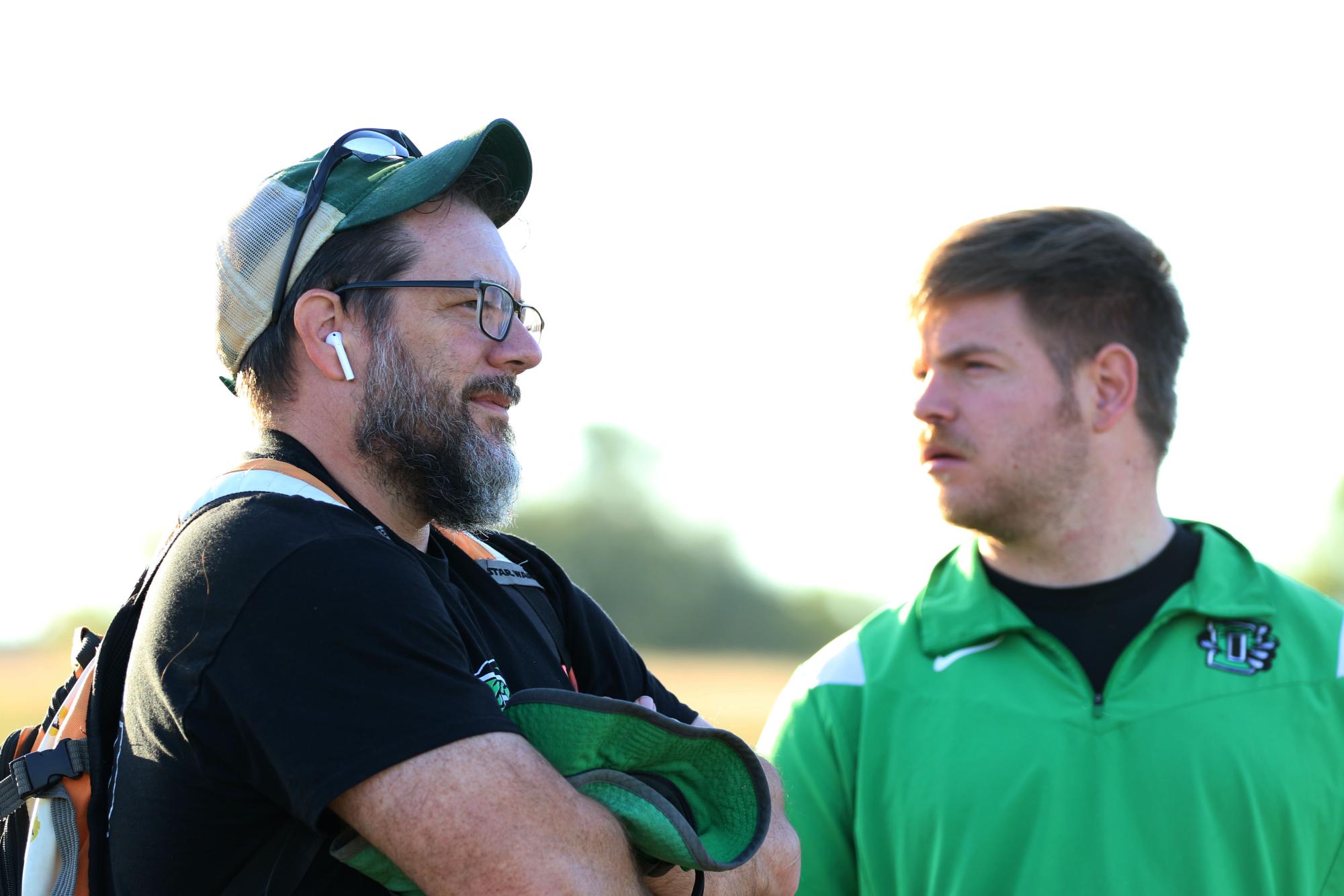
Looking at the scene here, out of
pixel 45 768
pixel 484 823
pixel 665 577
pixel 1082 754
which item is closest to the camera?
pixel 484 823

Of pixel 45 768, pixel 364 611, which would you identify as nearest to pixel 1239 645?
pixel 364 611

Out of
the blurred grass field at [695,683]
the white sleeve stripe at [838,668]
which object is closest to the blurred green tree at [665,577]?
the blurred grass field at [695,683]

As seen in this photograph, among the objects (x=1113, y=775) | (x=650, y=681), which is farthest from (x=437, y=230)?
(x=1113, y=775)

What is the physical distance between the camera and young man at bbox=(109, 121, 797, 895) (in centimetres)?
187

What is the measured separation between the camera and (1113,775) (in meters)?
2.95

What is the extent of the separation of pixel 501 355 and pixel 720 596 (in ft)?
159

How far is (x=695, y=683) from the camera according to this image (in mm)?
30219

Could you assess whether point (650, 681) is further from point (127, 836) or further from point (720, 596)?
point (720, 596)

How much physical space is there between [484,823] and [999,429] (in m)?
1.86

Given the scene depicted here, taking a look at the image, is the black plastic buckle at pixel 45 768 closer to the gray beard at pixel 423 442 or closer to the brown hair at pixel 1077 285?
the gray beard at pixel 423 442

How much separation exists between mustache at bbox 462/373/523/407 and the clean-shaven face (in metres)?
1.14

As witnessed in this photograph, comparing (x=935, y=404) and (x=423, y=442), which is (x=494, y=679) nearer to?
(x=423, y=442)

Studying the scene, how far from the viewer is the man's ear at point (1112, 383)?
10.9ft

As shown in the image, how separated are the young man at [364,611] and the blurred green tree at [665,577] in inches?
1727
